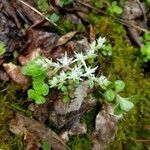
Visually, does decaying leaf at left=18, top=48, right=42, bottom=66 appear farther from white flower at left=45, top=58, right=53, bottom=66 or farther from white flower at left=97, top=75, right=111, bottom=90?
white flower at left=97, top=75, right=111, bottom=90

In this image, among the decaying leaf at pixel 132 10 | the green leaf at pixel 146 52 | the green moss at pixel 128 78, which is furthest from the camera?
the decaying leaf at pixel 132 10

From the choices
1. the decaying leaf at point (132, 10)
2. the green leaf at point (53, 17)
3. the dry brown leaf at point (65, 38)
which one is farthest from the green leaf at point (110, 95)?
the decaying leaf at point (132, 10)

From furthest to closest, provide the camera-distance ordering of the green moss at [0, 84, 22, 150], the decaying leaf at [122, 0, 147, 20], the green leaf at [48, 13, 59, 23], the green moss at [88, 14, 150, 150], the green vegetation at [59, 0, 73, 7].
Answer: the decaying leaf at [122, 0, 147, 20], the green vegetation at [59, 0, 73, 7], the green leaf at [48, 13, 59, 23], the green moss at [88, 14, 150, 150], the green moss at [0, 84, 22, 150]

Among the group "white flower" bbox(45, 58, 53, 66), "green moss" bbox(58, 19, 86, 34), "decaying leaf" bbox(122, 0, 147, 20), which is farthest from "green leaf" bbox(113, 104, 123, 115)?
"decaying leaf" bbox(122, 0, 147, 20)

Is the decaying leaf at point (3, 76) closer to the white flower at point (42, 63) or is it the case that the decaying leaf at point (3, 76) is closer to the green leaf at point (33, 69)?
the green leaf at point (33, 69)

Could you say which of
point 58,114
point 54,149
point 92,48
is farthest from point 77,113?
point 92,48
